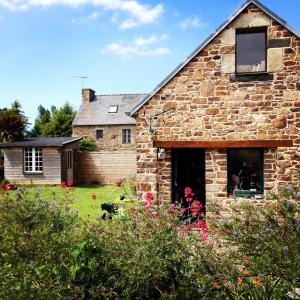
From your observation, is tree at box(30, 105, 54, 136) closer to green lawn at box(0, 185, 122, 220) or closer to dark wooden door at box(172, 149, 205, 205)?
green lawn at box(0, 185, 122, 220)

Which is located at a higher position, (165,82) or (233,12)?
(233,12)

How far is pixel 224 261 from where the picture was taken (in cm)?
511

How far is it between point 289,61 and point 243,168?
3.25 meters

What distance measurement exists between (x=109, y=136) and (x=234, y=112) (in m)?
26.1

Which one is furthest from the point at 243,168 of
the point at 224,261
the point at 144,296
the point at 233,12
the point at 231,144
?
the point at 144,296

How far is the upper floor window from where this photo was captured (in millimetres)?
10773

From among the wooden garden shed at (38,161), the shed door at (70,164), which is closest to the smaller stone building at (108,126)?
the shed door at (70,164)

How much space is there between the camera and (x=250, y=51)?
35.7 feet

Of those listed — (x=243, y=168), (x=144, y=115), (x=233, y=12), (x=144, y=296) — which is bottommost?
(x=144, y=296)

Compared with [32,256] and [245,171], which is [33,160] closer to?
[245,171]

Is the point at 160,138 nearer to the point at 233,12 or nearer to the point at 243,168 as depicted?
the point at 243,168

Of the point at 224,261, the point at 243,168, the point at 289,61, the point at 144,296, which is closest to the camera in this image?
the point at 144,296

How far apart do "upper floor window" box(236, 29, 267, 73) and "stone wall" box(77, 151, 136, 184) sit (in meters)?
13.0

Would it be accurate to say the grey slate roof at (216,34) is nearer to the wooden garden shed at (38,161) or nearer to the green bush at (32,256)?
the green bush at (32,256)
